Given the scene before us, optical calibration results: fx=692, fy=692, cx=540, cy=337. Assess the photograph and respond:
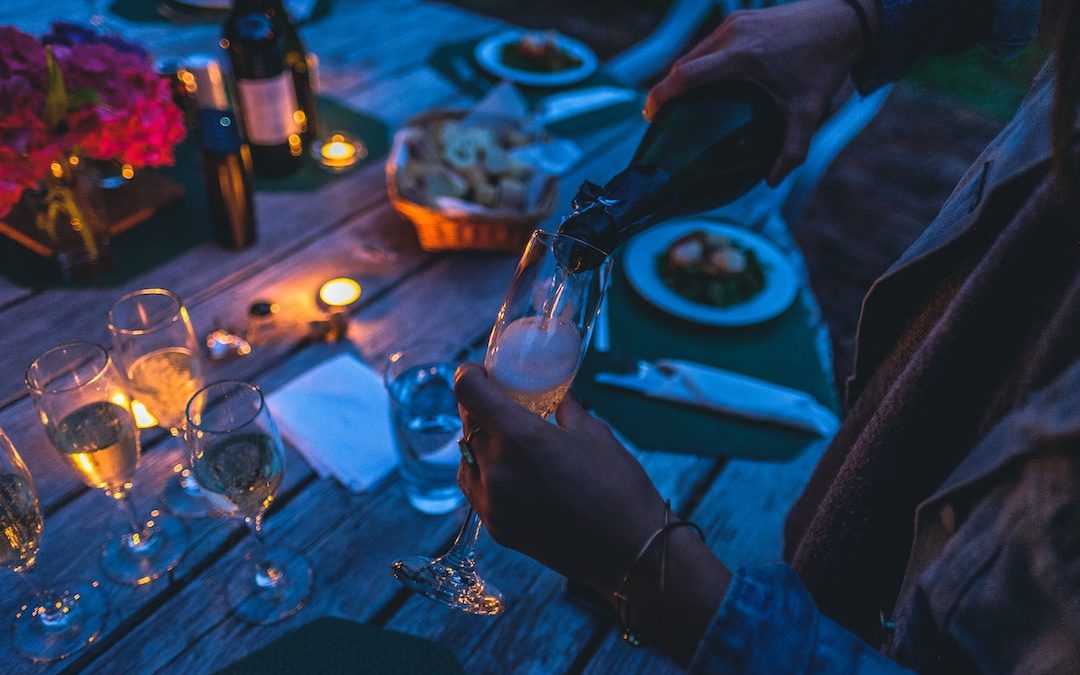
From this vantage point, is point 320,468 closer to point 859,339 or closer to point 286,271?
point 286,271

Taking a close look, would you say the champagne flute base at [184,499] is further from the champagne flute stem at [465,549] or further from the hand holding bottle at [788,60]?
the hand holding bottle at [788,60]

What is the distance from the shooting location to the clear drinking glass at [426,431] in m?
0.85

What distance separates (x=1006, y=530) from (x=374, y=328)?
36.6 inches

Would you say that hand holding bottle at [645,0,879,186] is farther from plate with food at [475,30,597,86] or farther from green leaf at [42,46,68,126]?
plate with food at [475,30,597,86]

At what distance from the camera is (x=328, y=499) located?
2.96ft

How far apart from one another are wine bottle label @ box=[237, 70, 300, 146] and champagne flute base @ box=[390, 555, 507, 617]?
0.97 meters

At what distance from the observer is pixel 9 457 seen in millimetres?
691

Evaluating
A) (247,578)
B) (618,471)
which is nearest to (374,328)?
(247,578)

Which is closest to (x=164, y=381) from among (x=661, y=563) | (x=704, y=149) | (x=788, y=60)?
(x=661, y=563)

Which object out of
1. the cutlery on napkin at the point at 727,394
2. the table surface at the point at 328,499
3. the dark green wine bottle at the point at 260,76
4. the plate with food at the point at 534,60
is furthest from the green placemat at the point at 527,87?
the cutlery on napkin at the point at 727,394

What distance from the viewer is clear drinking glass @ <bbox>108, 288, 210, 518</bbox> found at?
2.86 feet

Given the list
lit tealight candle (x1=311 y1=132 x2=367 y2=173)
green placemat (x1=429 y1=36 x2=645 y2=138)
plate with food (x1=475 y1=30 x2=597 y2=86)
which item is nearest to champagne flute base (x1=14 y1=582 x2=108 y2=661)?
lit tealight candle (x1=311 y1=132 x2=367 y2=173)

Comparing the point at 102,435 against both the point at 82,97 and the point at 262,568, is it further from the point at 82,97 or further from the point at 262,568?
the point at 82,97

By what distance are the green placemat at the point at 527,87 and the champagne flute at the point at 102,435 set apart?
121 centimetres
